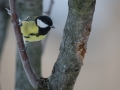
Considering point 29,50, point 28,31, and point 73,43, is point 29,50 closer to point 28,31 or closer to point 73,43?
point 28,31

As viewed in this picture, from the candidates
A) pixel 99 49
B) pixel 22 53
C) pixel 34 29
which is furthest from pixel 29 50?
pixel 99 49

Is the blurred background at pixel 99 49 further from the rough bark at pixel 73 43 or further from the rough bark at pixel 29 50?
the rough bark at pixel 73 43

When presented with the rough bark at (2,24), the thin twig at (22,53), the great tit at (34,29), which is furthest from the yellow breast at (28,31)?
the thin twig at (22,53)

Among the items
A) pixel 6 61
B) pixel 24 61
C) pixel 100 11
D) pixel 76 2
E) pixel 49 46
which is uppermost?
pixel 76 2

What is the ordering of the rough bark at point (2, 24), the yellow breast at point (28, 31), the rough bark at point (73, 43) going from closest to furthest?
1. the rough bark at point (73, 43)
2. the yellow breast at point (28, 31)
3. the rough bark at point (2, 24)

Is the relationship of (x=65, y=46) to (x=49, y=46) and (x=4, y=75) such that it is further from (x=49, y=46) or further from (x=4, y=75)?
(x=4, y=75)

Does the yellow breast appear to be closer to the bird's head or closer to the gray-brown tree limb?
the bird's head

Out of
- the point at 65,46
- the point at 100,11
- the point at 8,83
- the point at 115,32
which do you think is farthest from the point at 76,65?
the point at 8,83
